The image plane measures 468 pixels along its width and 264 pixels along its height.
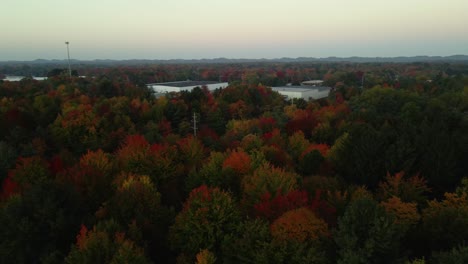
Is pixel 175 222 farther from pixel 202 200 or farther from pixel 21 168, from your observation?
pixel 21 168

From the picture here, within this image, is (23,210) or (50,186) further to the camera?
(50,186)

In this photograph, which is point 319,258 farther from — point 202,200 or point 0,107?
point 0,107

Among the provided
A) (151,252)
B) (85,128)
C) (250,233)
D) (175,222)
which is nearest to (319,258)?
(250,233)

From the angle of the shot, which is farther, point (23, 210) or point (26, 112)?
point (26, 112)

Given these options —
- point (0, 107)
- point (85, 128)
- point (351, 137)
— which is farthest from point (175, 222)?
point (0, 107)

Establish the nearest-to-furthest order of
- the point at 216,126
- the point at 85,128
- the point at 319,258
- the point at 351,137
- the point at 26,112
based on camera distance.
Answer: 1. the point at 319,258
2. the point at 351,137
3. the point at 85,128
4. the point at 26,112
5. the point at 216,126

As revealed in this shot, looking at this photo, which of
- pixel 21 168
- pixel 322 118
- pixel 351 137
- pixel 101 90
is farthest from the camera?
pixel 101 90

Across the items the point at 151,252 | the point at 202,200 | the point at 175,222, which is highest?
the point at 202,200

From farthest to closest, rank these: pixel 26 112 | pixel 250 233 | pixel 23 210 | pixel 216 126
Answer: pixel 216 126
pixel 26 112
pixel 23 210
pixel 250 233

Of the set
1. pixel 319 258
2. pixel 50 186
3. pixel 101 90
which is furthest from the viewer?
pixel 101 90

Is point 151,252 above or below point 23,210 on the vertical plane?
below
